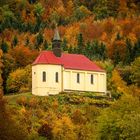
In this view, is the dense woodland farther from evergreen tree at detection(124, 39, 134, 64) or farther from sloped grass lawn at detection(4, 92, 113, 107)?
sloped grass lawn at detection(4, 92, 113, 107)

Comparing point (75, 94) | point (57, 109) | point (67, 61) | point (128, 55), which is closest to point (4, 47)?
point (128, 55)

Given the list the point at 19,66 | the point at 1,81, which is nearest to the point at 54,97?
the point at 1,81

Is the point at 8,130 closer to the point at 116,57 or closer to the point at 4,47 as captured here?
the point at 4,47

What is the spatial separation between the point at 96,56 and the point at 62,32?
1341 inches

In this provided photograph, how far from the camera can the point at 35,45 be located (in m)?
157

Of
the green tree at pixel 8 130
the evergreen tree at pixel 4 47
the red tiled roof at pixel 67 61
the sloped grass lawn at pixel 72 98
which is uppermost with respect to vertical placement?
the evergreen tree at pixel 4 47

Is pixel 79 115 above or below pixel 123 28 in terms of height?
below

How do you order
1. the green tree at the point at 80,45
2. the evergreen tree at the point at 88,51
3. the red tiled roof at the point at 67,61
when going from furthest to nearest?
1. the green tree at the point at 80,45
2. the evergreen tree at the point at 88,51
3. the red tiled roof at the point at 67,61

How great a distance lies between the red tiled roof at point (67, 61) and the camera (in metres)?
117

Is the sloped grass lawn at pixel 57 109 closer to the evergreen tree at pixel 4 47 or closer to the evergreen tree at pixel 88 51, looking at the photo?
the evergreen tree at pixel 4 47

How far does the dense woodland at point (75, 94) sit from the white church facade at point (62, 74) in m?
2.47

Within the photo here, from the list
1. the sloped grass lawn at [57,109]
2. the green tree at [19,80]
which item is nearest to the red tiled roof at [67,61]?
the sloped grass lawn at [57,109]

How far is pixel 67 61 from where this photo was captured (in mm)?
120000

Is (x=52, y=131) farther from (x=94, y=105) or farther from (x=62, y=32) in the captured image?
(x=62, y=32)
